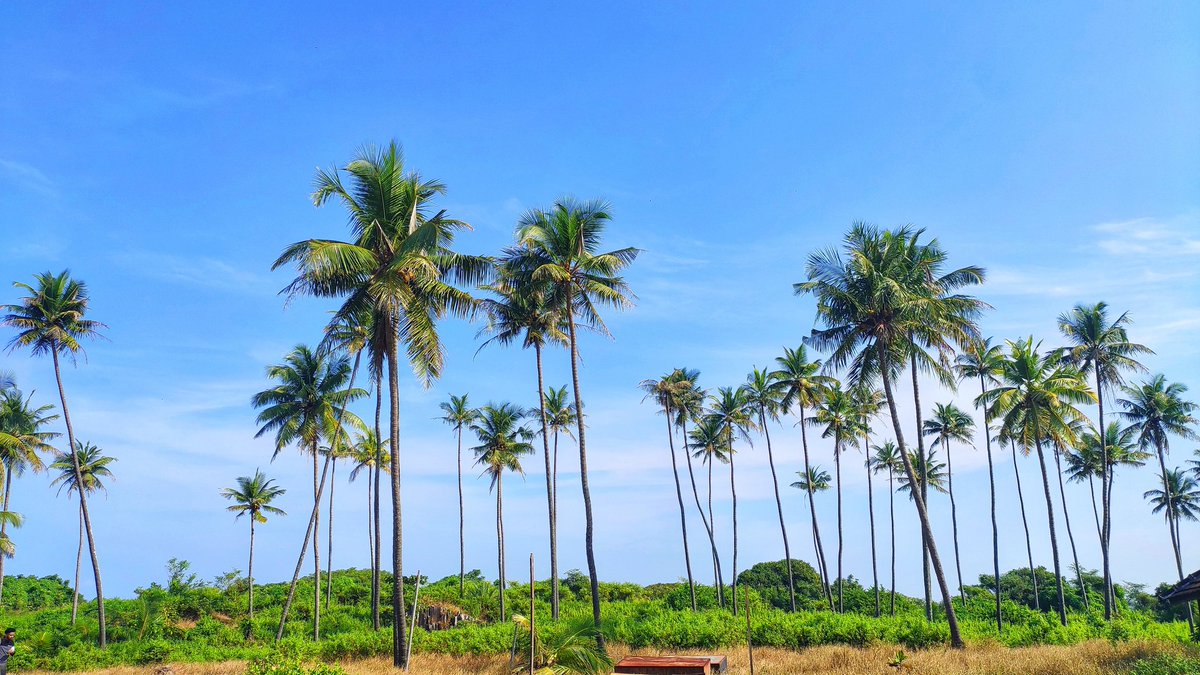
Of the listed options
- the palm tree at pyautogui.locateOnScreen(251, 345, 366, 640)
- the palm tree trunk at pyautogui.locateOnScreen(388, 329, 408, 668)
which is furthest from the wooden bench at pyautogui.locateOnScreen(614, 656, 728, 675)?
the palm tree at pyautogui.locateOnScreen(251, 345, 366, 640)

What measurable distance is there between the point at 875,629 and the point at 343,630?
2698 cm

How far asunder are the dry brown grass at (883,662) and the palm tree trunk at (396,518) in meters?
0.81

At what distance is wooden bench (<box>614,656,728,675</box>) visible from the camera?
18.5m

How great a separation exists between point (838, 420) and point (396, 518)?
34.4 metres

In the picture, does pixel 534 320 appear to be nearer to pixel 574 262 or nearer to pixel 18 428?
pixel 574 262

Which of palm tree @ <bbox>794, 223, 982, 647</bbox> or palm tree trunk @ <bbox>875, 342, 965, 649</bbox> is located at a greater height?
palm tree @ <bbox>794, 223, 982, 647</bbox>

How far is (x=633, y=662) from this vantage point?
1997 centimetres

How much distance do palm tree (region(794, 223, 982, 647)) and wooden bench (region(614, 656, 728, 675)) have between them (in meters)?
10.4

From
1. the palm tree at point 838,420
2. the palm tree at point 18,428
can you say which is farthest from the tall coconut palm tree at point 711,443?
the palm tree at point 18,428

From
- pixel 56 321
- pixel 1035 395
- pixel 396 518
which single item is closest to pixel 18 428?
pixel 56 321

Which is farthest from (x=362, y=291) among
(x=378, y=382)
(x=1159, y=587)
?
(x=1159, y=587)

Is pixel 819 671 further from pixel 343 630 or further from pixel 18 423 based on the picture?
pixel 18 423

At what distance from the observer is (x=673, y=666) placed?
18.8 metres

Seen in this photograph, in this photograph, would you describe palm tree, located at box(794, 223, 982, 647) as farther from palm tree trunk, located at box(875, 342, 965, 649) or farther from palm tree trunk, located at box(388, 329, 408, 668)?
palm tree trunk, located at box(388, 329, 408, 668)
